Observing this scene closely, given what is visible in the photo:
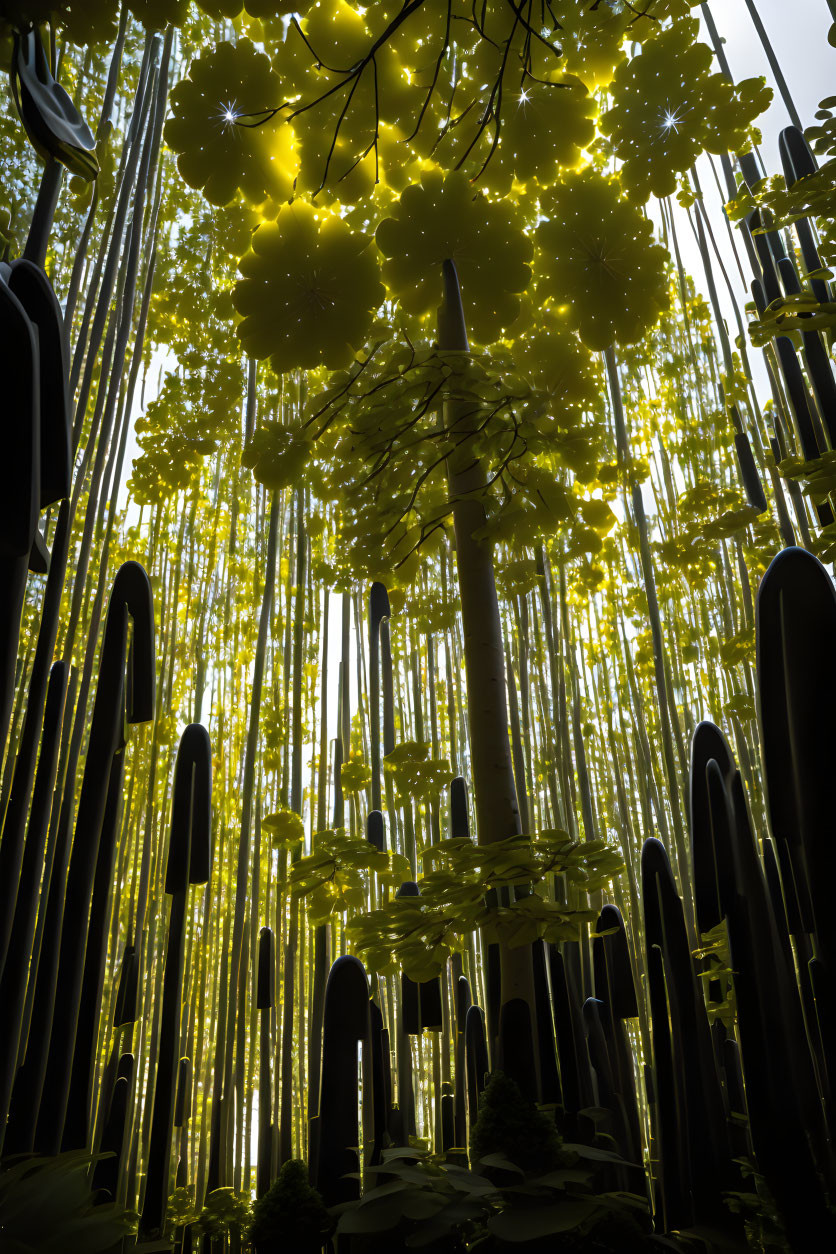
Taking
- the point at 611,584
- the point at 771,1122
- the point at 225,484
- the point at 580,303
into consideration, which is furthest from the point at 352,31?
the point at 225,484

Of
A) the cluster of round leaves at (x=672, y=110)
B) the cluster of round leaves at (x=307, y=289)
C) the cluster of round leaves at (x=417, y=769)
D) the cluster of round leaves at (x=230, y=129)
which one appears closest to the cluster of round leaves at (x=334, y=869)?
the cluster of round leaves at (x=417, y=769)

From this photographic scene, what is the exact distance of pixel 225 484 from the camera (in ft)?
10.2

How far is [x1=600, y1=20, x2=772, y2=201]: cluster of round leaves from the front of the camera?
1.22 m

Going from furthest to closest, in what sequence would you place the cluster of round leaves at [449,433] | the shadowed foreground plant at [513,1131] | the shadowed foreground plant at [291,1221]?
1. the cluster of round leaves at [449,433]
2. the shadowed foreground plant at [513,1131]
3. the shadowed foreground plant at [291,1221]

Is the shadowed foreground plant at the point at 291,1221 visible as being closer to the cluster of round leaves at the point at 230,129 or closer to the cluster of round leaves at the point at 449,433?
the cluster of round leaves at the point at 449,433

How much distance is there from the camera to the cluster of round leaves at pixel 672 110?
1219 mm

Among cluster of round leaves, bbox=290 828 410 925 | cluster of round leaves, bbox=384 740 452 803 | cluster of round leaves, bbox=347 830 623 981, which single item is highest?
cluster of round leaves, bbox=384 740 452 803

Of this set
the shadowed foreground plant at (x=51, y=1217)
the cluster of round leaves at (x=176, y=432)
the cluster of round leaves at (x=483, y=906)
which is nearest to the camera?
the shadowed foreground plant at (x=51, y=1217)

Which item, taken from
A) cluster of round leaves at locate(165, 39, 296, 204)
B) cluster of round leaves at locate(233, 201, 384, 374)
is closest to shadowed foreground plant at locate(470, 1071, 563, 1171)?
cluster of round leaves at locate(233, 201, 384, 374)

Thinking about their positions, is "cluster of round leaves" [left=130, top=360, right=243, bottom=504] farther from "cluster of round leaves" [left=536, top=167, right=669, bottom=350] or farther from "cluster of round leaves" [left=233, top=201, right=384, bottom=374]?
"cluster of round leaves" [left=536, top=167, right=669, bottom=350]

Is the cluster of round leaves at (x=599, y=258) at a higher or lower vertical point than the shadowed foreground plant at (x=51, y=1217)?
higher

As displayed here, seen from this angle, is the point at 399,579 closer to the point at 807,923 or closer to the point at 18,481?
the point at 807,923

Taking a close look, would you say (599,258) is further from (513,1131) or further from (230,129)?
(513,1131)

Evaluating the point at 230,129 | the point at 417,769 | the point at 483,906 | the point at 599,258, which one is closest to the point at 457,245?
the point at 599,258
